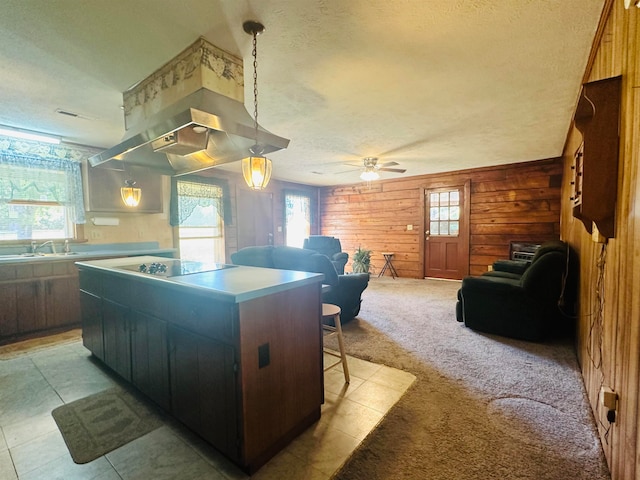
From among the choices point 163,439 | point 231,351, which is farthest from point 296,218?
point 231,351

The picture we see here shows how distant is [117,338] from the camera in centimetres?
227

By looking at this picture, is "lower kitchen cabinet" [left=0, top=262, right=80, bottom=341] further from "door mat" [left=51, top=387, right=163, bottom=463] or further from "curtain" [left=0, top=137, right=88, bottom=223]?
"door mat" [left=51, top=387, right=163, bottom=463]

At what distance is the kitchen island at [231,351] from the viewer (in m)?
1.42

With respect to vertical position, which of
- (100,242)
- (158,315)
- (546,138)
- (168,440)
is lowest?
(168,440)

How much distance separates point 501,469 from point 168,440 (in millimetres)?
1799

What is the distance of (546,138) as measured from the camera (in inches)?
158

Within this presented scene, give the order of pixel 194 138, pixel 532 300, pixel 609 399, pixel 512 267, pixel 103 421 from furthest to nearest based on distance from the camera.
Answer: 1. pixel 512 267
2. pixel 532 300
3. pixel 194 138
4. pixel 103 421
5. pixel 609 399

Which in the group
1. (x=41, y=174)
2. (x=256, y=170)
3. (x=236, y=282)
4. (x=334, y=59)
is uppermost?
(x=334, y=59)

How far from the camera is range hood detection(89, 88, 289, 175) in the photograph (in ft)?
5.75

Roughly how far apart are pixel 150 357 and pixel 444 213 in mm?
5998

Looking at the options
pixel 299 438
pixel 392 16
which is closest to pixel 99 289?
pixel 299 438

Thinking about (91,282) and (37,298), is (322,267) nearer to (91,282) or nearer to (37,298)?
(91,282)

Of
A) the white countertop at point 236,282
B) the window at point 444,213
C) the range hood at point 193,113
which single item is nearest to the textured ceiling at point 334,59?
the range hood at point 193,113

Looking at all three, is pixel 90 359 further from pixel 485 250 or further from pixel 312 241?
pixel 485 250
